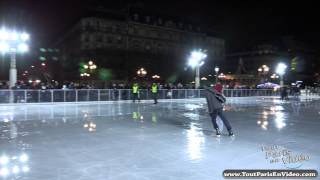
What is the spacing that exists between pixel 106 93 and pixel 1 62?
40.2 metres

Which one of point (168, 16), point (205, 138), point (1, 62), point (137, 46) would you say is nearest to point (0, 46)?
point (205, 138)

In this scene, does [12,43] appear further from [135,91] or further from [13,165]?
[13,165]

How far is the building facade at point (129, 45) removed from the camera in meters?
75.1

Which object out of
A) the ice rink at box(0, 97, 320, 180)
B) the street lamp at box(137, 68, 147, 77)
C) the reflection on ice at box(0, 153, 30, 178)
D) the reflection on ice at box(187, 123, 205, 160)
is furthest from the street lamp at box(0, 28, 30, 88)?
the street lamp at box(137, 68, 147, 77)

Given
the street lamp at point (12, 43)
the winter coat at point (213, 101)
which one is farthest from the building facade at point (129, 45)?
the winter coat at point (213, 101)

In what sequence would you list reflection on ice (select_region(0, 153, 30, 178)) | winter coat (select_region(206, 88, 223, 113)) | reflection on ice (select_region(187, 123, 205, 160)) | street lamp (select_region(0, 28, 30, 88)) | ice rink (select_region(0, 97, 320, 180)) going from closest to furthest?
reflection on ice (select_region(0, 153, 30, 178)) → ice rink (select_region(0, 97, 320, 180)) → reflection on ice (select_region(187, 123, 205, 160)) → winter coat (select_region(206, 88, 223, 113)) → street lamp (select_region(0, 28, 30, 88))

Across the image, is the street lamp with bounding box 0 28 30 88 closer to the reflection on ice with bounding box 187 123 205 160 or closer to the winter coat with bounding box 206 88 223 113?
the reflection on ice with bounding box 187 123 205 160

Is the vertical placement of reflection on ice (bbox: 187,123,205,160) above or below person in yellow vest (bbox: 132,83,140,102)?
below

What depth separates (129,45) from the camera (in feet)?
277

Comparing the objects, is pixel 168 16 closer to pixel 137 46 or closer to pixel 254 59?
pixel 137 46

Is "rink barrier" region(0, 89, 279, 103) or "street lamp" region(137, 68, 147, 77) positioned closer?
"rink barrier" region(0, 89, 279, 103)

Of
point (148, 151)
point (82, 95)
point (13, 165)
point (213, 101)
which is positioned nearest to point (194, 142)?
point (213, 101)

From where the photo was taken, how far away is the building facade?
75.1 m

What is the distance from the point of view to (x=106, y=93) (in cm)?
2983
